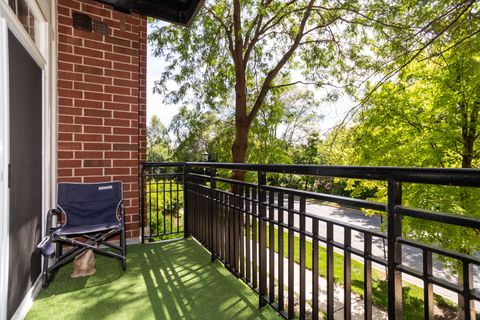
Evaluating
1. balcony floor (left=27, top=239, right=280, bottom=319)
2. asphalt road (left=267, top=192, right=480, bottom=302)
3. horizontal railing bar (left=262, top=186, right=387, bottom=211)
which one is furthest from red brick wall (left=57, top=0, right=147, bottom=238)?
asphalt road (left=267, top=192, right=480, bottom=302)

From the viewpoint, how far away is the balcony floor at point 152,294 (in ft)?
6.27

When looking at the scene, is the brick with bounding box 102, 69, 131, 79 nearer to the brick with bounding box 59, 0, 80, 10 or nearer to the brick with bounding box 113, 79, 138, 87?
the brick with bounding box 113, 79, 138, 87

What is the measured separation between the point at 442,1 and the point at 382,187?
396 centimetres

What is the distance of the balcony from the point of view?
1002 millimetres

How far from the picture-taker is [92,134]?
3.18m

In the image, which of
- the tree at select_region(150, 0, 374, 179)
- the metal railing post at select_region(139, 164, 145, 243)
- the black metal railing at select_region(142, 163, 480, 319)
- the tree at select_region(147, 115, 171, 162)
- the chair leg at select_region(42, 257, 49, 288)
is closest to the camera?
the black metal railing at select_region(142, 163, 480, 319)

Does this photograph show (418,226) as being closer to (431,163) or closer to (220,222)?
(431,163)

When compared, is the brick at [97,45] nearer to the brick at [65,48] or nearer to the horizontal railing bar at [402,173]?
the brick at [65,48]

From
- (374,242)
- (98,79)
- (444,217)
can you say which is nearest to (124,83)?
(98,79)

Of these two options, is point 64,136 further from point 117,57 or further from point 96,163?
point 117,57

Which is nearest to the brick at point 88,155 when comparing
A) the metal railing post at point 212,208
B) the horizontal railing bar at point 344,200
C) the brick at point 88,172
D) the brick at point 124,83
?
the brick at point 88,172

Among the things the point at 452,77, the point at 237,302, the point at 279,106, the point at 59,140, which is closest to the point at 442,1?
the point at 452,77

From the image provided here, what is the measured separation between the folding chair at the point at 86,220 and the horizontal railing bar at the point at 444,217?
2.45 meters

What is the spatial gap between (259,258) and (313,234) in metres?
0.67
